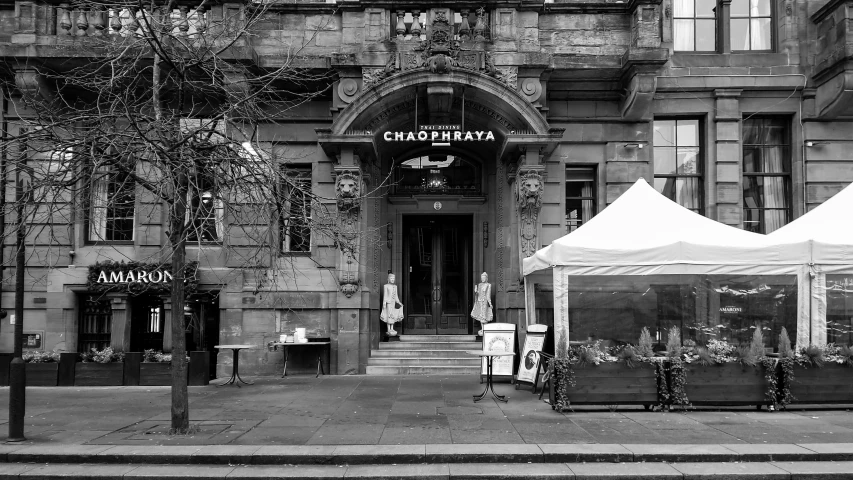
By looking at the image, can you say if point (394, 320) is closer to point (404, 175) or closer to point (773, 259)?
point (404, 175)

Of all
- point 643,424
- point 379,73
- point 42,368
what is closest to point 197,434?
point 643,424

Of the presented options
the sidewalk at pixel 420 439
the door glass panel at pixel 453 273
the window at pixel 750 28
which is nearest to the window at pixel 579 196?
the door glass panel at pixel 453 273

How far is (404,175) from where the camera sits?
18438 mm

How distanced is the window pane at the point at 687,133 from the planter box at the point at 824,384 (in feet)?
24.5

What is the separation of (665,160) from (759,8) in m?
4.60

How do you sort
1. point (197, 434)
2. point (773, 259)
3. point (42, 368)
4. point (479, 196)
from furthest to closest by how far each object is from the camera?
1. point (479, 196)
2. point (42, 368)
3. point (773, 259)
4. point (197, 434)

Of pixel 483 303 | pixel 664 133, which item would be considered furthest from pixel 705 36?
pixel 483 303

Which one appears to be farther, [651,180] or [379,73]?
[651,180]

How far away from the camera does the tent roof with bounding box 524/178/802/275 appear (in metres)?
11.9

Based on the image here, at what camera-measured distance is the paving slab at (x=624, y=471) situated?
7.58 meters

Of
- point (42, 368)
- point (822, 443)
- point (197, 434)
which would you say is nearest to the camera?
point (822, 443)

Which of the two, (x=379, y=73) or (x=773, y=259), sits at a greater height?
(x=379, y=73)

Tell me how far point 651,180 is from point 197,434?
39.8 ft

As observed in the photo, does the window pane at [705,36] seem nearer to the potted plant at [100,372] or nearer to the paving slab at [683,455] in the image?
the paving slab at [683,455]
